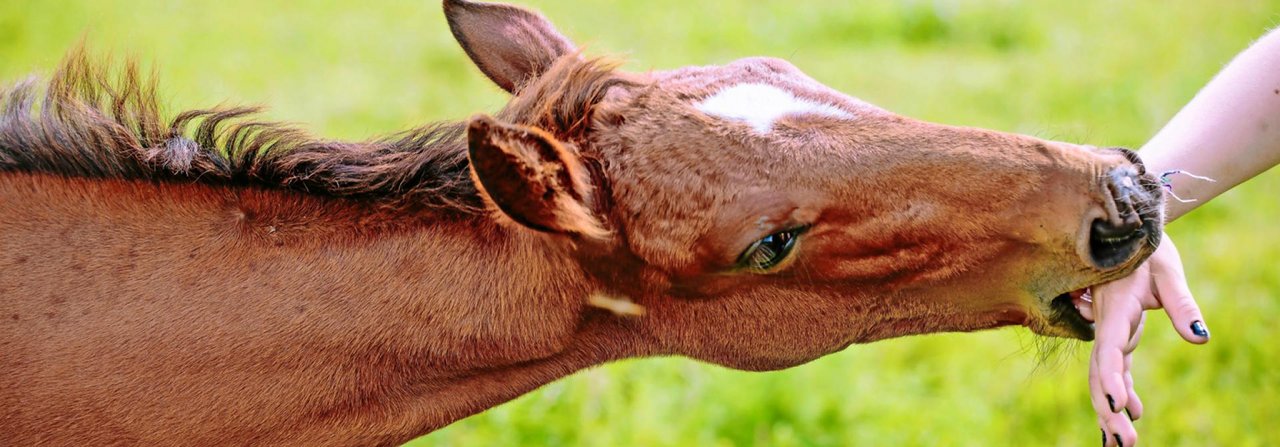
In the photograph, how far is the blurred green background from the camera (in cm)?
435

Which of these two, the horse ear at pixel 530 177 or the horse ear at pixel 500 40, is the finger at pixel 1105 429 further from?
the horse ear at pixel 500 40

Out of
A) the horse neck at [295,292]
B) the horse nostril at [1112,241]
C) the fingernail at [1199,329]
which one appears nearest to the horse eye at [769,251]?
the horse neck at [295,292]

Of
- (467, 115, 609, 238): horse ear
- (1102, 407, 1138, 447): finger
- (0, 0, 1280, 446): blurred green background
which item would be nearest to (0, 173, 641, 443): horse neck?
(467, 115, 609, 238): horse ear

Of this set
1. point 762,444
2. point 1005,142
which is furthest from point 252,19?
point 1005,142

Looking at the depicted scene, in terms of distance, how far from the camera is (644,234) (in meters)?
2.33

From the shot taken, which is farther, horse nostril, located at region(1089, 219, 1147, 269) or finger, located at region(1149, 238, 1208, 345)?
→ finger, located at region(1149, 238, 1208, 345)

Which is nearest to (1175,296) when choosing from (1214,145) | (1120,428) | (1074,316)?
(1074,316)

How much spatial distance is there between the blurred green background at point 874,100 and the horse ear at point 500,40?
0.52 feet

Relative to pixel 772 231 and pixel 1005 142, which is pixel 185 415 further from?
pixel 1005 142

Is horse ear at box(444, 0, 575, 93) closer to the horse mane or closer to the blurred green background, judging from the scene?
the blurred green background

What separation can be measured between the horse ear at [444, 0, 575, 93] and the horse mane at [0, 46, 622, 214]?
35 centimetres

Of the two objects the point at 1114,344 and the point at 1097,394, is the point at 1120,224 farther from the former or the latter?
the point at 1097,394

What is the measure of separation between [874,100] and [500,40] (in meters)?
5.42

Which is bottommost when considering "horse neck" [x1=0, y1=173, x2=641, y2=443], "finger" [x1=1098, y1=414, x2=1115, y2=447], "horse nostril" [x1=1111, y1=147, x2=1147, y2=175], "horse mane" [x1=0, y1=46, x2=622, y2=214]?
"finger" [x1=1098, y1=414, x2=1115, y2=447]
